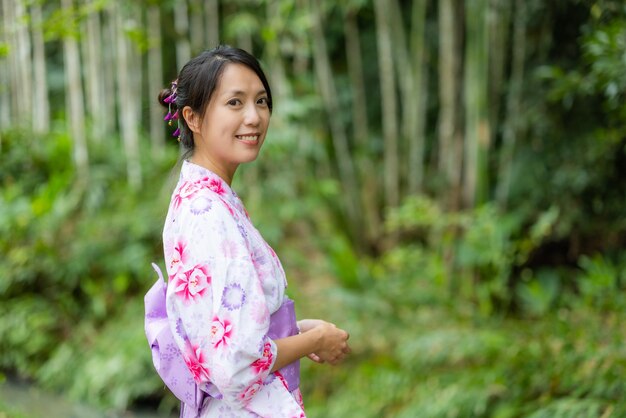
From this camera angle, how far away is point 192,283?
4.92 feet

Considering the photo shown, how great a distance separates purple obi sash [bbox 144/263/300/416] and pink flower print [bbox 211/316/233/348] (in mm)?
160

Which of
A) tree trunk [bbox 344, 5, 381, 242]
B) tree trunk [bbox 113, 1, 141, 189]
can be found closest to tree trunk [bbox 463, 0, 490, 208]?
tree trunk [bbox 344, 5, 381, 242]

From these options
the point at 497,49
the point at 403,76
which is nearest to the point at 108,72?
the point at 403,76

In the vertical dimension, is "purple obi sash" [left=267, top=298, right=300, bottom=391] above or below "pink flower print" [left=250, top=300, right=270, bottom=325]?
below


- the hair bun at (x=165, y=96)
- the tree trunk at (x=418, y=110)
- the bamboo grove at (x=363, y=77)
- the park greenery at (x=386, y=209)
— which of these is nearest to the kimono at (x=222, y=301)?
the hair bun at (x=165, y=96)

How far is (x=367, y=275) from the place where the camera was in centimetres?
569

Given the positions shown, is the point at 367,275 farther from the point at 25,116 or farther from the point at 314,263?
the point at 25,116

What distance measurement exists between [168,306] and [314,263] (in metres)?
5.09

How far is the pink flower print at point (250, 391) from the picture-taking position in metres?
1.50

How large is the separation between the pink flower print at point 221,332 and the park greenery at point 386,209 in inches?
97.1

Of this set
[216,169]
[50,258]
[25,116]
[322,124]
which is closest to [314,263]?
[322,124]

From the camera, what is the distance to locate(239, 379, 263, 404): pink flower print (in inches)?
58.9

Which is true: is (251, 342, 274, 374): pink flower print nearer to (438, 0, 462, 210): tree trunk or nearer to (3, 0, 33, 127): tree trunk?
(438, 0, 462, 210): tree trunk

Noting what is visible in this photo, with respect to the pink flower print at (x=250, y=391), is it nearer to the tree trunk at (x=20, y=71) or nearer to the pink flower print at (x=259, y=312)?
the pink flower print at (x=259, y=312)
